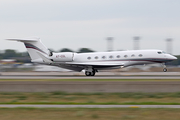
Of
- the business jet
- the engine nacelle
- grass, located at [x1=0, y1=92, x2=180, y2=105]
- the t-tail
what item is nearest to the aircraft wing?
the business jet

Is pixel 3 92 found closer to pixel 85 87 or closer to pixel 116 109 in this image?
pixel 85 87

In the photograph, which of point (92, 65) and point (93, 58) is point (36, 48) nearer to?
point (93, 58)

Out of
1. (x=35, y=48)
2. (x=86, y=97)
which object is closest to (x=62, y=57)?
(x=35, y=48)

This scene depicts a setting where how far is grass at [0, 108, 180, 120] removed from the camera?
1058cm

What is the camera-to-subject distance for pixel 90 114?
11250mm

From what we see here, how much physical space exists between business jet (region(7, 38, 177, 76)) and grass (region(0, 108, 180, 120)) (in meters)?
23.0

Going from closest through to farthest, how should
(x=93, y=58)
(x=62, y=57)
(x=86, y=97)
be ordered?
1. (x=86, y=97)
2. (x=62, y=57)
3. (x=93, y=58)

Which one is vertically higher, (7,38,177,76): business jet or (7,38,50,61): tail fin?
(7,38,50,61): tail fin

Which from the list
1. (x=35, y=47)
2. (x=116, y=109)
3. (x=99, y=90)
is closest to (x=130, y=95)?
(x=99, y=90)

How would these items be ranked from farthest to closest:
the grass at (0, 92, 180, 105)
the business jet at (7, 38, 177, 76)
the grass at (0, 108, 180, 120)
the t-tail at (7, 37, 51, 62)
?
the t-tail at (7, 37, 51, 62), the business jet at (7, 38, 177, 76), the grass at (0, 92, 180, 105), the grass at (0, 108, 180, 120)

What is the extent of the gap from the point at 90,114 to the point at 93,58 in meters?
25.4

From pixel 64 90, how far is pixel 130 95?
187 inches

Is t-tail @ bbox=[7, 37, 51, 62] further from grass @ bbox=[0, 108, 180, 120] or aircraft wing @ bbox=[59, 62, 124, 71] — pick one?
grass @ bbox=[0, 108, 180, 120]

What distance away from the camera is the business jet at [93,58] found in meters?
35.0
